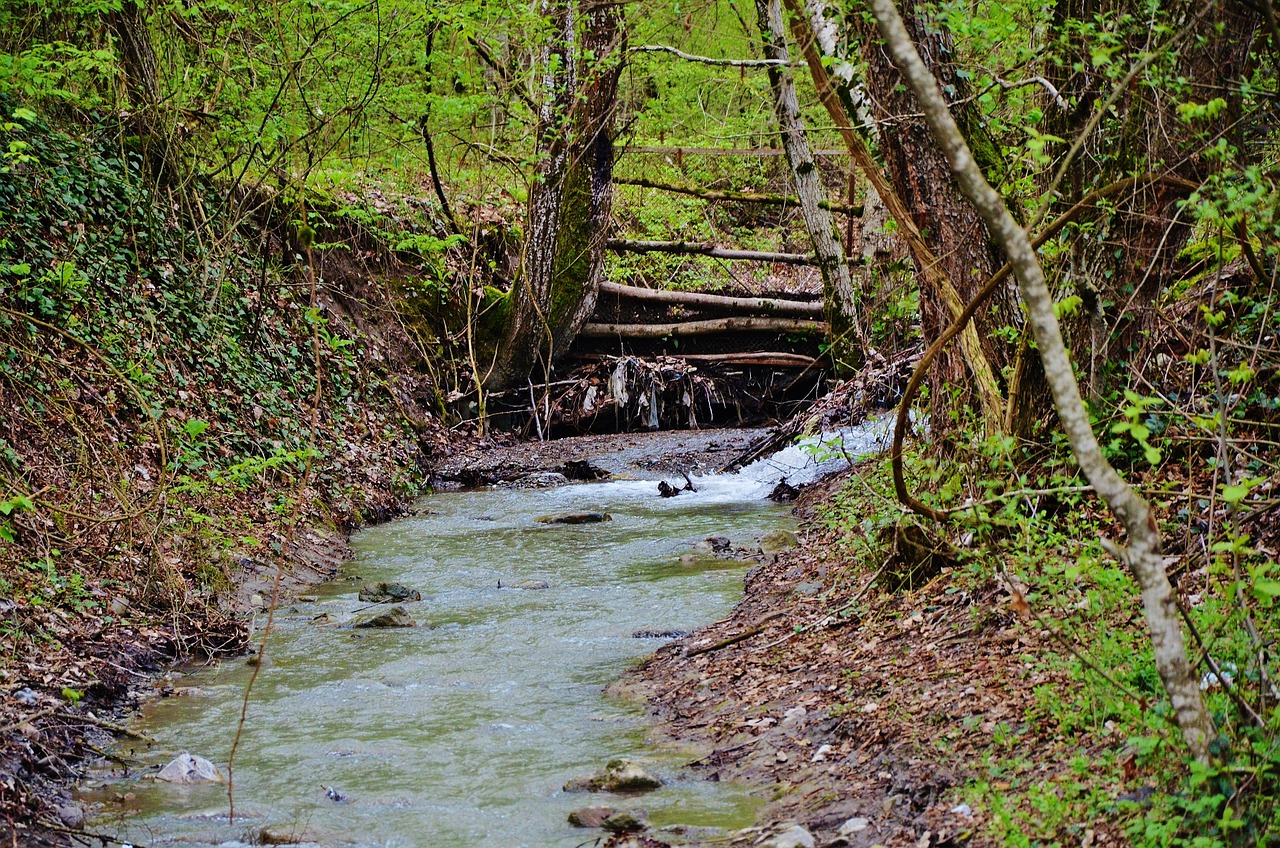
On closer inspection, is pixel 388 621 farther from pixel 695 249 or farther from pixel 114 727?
pixel 695 249

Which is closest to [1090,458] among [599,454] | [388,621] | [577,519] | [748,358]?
[388,621]

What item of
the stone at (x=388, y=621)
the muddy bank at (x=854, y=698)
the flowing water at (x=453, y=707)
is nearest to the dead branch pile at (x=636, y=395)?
the flowing water at (x=453, y=707)

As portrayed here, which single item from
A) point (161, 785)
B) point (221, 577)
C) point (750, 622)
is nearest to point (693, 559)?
point (750, 622)

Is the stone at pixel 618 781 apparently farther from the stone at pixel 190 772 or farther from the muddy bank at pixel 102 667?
the muddy bank at pixel 102 667

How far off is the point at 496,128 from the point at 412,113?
2503 mm

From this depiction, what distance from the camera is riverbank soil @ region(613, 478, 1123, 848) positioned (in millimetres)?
3688

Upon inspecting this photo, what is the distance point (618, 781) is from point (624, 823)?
1.23ft

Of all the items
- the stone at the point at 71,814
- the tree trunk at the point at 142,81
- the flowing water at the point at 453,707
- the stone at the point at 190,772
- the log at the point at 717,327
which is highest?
the tree trunk at the point at 142,81

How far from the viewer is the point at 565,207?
1459cm

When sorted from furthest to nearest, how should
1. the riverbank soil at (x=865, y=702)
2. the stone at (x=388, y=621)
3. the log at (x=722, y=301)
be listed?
the log at (x=722, y=301) < the stone at (x=388, y=621) < the riverbank soil at (x=865, y=702)

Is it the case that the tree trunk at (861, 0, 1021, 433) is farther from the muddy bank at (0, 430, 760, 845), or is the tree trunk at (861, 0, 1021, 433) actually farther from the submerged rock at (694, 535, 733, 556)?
the muddy bank at (0, 430, 760, 845)

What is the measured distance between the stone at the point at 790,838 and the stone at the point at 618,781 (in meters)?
0.74

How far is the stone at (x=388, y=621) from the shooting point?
712 centimetres

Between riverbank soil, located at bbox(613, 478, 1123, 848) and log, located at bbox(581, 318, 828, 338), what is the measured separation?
9315 mm
